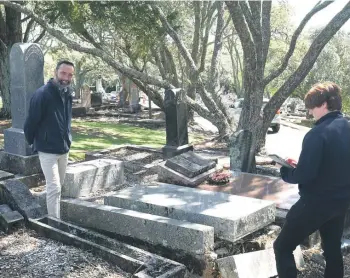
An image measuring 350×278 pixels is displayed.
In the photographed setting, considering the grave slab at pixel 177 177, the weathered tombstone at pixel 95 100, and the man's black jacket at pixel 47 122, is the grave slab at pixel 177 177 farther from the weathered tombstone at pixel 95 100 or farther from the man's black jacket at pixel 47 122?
the weathered tombstone at pixel 95 100

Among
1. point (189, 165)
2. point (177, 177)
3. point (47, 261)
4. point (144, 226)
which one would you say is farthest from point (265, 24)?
point (47, 261)

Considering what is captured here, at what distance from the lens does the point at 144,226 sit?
4.12 meters

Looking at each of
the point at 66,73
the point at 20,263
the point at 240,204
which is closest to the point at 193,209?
the point at 240,204

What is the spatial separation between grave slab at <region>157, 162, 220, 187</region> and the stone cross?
209 cm

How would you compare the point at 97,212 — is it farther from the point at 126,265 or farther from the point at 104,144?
the point at 104,144

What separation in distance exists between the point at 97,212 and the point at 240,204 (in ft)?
5.21

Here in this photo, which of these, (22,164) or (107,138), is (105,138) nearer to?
(107,138)

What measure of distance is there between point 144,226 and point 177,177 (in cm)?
206

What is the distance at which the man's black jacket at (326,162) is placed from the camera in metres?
2.87

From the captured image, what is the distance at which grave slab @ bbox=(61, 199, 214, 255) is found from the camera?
12.3 ft

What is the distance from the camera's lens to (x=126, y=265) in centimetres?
354

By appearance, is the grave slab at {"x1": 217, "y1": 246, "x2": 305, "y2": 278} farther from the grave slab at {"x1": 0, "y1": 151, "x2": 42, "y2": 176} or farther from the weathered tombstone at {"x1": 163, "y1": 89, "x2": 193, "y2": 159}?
the weathered tombstone at {"x1": 163, "y1": 89, "x2": 193, "y2": 159}

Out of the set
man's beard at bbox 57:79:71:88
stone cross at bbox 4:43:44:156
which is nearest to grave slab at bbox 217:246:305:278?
man's beard at bbox 57:79:71:88

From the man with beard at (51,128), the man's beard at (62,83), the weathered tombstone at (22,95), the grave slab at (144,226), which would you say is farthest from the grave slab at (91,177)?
the man's beard at (62,83)
